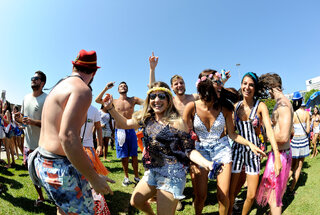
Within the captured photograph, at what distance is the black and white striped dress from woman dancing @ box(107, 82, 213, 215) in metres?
1.17

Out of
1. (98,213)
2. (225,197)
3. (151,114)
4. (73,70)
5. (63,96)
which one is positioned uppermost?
(73,70)

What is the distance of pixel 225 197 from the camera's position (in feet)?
8.84

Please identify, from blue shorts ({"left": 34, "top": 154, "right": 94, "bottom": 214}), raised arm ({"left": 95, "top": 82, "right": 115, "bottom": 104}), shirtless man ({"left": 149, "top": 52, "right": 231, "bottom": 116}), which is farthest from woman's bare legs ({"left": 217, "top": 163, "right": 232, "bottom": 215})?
raised arm ({"left": 95, "top": 82, "right": 115, "bottom": 104})

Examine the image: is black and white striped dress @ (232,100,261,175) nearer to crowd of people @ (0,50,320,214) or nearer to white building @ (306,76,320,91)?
crowd of people @ (0,50,320,214)

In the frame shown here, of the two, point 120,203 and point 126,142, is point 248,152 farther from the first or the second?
point 126,142

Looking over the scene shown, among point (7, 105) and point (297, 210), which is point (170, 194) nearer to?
point (297, 210)

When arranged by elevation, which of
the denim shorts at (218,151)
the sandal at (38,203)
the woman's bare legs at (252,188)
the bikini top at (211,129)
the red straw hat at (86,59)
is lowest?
the sandal at (38,203)

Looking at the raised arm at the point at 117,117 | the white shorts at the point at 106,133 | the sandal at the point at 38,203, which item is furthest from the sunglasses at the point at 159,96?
the white shorts at the point at 106,133

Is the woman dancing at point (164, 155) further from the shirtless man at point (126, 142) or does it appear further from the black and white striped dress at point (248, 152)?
the shirtless man at point (126, 142)

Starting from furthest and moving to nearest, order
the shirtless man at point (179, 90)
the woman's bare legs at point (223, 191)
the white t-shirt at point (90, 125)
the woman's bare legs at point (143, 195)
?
1. the shirtless man at point (179, 90)
2. the white t-shirt at point (90, 125)
3. the woman's bare legs at point (223, 191)
4. the woman's bare legs at point (143, 195)

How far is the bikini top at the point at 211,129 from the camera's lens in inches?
117

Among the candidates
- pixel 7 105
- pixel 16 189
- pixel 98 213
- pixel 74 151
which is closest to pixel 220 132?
pixel 98 213

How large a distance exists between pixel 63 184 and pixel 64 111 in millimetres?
663

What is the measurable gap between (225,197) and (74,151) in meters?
2.19
